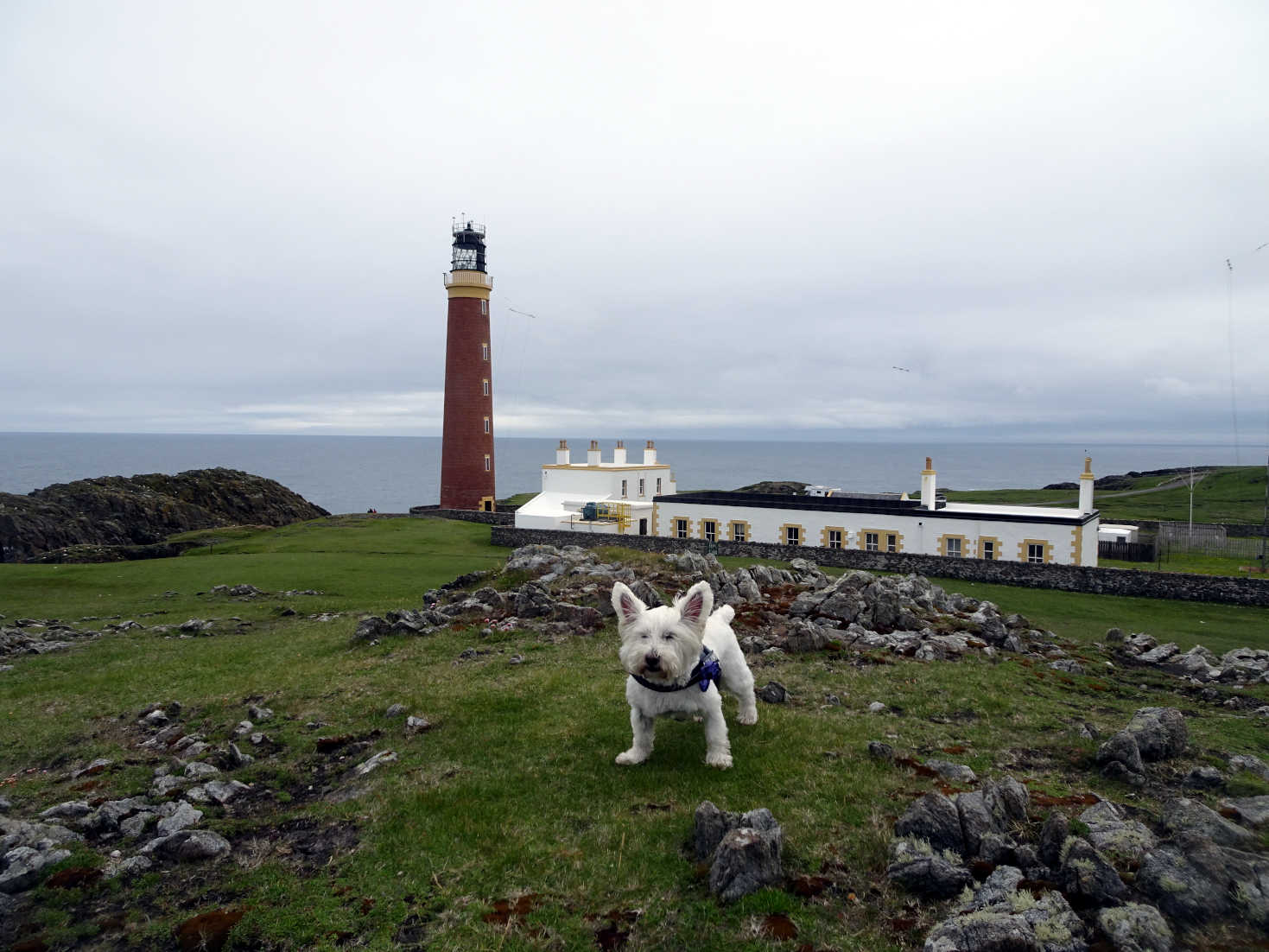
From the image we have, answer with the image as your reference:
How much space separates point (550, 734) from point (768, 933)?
494cm

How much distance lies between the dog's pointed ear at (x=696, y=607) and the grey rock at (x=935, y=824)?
2617 mm

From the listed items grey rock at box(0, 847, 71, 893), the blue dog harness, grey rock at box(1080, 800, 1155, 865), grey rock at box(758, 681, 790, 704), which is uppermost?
the blue dog harness

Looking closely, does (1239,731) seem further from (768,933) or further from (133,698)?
(133,698)

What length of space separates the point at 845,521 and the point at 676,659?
3250 centimetres

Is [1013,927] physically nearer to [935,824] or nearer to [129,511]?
[935,824]

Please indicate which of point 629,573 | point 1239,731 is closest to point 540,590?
point 629,573

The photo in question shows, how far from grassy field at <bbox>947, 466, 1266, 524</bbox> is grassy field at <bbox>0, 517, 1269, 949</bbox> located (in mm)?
53377

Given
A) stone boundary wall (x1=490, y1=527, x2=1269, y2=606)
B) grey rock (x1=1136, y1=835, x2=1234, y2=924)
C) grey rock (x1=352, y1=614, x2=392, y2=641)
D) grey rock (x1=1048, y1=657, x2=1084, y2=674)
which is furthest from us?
stone boundary wall (x1=490, y1=527, x2=1269, y2=606)

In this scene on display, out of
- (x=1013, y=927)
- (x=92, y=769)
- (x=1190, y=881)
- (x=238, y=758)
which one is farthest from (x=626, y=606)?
(x=92, y=769)

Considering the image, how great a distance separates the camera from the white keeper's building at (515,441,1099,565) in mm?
34156

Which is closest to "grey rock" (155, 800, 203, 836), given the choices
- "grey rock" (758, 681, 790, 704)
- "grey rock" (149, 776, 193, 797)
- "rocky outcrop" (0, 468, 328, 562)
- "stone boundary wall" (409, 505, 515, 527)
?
"grey rock" (149, 776, 193, 797)

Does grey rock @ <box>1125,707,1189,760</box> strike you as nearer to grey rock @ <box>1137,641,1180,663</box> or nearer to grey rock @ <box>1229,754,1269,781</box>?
grey rock @ <box>1229,754,1269,781</box>

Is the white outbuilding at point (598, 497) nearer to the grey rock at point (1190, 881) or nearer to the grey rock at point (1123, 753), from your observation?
the grey rock at point (1123, 753)

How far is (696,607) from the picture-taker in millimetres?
7676
